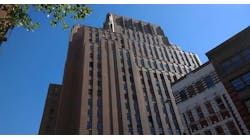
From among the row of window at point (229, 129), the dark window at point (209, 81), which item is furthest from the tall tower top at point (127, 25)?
the row of window at point (229, 129)

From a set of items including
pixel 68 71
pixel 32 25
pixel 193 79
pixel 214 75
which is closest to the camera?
pixel 32 25

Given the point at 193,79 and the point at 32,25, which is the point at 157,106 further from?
the point at 32,25

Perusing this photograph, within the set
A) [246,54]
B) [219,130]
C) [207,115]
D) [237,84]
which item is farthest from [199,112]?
[246,54]

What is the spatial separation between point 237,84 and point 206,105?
5114mm

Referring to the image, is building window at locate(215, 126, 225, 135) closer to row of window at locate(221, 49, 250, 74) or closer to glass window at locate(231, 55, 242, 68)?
row of window at locate(221, 49, 250, 74)

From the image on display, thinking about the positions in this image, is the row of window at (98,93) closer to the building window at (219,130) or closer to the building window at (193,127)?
the building window at (193,127)

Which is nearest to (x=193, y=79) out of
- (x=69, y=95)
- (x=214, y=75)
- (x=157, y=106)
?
(x=214, y=75)

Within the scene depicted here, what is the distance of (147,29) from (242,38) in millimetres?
76732

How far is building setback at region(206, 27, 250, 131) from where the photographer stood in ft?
81.4

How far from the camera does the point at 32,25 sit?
12.2 metres

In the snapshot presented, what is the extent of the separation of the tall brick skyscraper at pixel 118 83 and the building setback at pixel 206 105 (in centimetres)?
2026

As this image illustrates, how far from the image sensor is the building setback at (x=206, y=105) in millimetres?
26670

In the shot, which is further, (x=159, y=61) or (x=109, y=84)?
(x=159, y=61)

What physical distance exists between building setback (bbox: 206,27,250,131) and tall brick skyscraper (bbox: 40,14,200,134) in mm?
25393
